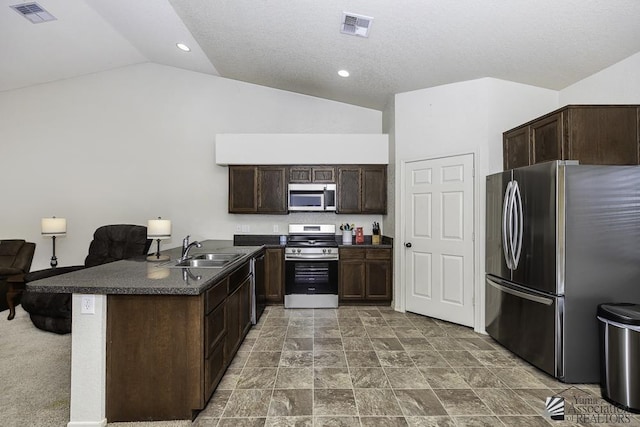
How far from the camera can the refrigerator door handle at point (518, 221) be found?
2.74m

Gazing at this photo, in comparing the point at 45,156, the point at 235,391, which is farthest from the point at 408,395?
the point at 45,156

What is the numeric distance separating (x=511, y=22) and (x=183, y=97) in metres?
4.52

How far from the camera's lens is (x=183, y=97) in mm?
4906

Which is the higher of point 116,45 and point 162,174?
point 116,45

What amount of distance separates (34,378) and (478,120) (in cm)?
497

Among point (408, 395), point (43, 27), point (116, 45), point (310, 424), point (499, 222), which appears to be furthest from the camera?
point (116, 45)

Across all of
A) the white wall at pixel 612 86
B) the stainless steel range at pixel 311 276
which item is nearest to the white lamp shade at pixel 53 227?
the stainless steel range at pixel 311 276

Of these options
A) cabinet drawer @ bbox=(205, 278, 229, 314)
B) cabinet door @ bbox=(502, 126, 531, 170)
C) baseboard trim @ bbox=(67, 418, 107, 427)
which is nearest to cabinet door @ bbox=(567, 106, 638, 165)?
cabinet door @ bbox=(502, 126, 531, 170)

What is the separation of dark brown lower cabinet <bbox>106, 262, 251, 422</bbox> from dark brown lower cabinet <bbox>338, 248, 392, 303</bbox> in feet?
8.52

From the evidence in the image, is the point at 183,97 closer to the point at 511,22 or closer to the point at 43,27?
the point at 43,27

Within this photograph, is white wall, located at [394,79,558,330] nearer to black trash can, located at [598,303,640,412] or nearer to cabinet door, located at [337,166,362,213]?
cabinet door, located at [337,166,362,213]

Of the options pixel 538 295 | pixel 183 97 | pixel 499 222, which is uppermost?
pixel 183 97

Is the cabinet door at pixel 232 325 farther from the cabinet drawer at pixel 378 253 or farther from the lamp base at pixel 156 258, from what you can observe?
the cabinet drawer at pixel 378 253

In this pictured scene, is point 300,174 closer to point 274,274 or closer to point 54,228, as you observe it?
point 274,274
